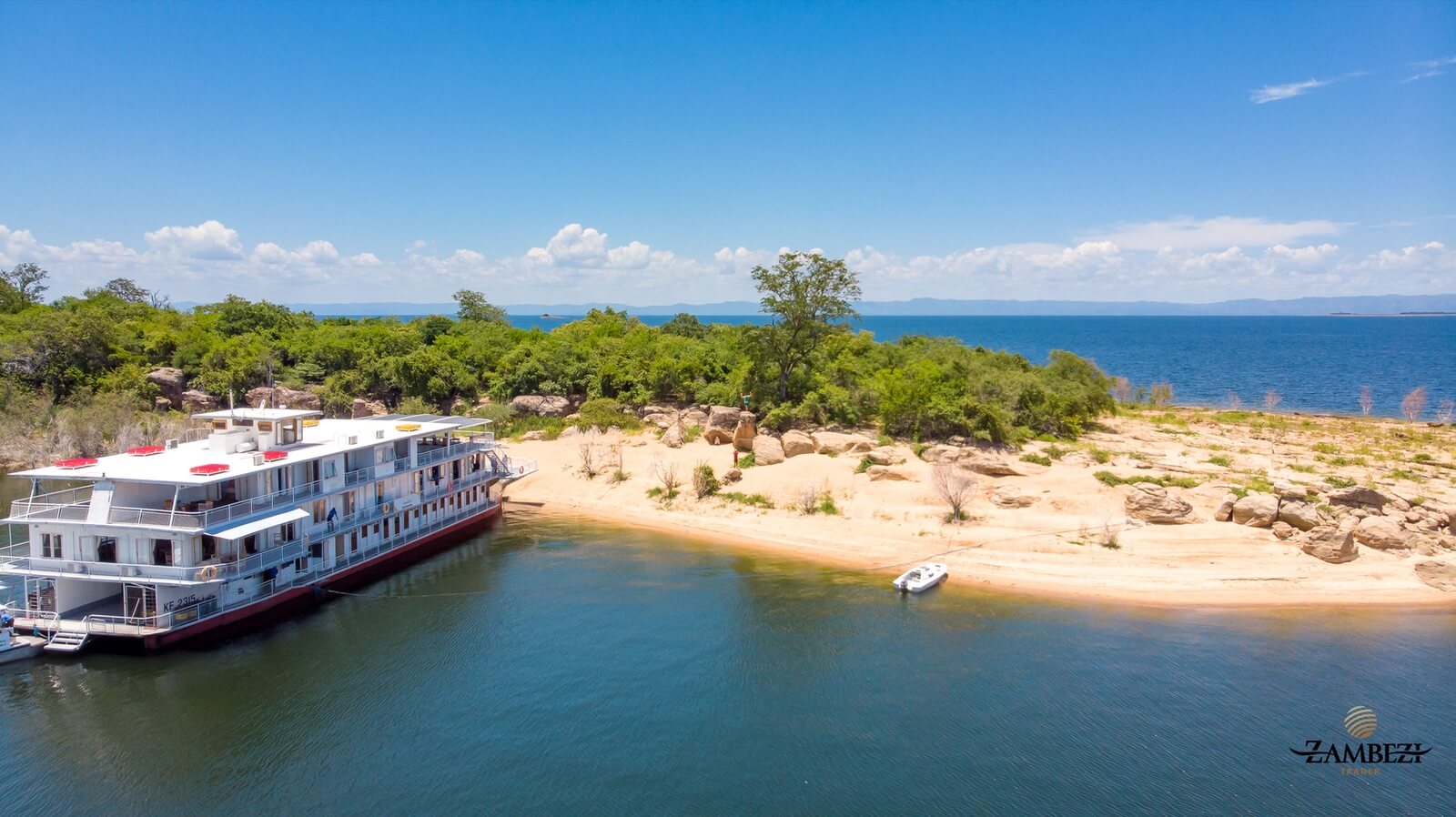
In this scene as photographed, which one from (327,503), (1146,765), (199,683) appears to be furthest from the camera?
(327,503)

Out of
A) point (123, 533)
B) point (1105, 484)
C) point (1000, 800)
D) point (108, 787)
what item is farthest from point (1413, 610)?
point (123, 533)

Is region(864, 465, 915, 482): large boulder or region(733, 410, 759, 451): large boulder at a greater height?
region(733, 410, 759, 451): large boulder

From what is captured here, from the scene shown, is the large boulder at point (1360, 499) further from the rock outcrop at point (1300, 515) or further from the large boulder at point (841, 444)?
the large boulder at point (841, 444)

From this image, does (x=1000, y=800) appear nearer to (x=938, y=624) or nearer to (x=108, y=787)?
(x=938, y=624)

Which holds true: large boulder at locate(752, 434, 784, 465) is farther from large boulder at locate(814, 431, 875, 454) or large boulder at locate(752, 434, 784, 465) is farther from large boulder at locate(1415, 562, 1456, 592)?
large boulder at locate(1415, 562, 1456, 592)

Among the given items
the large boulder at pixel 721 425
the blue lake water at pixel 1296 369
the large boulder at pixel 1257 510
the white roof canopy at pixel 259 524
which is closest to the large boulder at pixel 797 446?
the large boulder at pixel 721 425

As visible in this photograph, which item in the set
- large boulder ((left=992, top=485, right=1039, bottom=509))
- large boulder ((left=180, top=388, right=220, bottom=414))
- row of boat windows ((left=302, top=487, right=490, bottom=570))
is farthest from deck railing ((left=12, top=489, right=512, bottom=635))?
large boulder ((left=180, top=388, right=220, bottom=414))
